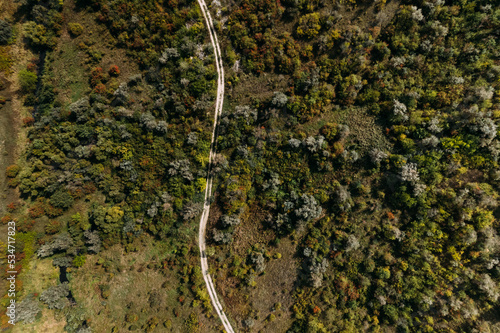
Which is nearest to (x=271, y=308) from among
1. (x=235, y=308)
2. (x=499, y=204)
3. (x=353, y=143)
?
(x=235, y=308)

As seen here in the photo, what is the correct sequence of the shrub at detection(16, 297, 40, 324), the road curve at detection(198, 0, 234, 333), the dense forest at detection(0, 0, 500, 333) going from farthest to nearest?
the road curve at detection(198, 0, 234, 333), the shrub at detection(16, 297, 40, 324), the dense forest at detection(0, 0, 500, 333)

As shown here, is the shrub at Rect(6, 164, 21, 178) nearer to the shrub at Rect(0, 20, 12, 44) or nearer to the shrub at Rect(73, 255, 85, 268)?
the shrub at Rect(73, 255, 85, 268)

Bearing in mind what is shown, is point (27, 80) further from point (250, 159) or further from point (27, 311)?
point (250, 159)

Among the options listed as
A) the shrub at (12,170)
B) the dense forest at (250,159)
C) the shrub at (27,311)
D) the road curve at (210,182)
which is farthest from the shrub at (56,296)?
the road curve at (210,182)

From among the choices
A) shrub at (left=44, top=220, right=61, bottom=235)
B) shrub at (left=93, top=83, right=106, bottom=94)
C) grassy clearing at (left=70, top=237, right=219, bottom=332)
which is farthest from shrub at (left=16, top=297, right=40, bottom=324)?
shrub at (left=93, top=83, right=106, bottom=94)

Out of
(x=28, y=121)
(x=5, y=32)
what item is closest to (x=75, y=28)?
(x=5, y=32)

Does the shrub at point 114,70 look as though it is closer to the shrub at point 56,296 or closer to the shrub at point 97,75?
the shrub at point 97,75

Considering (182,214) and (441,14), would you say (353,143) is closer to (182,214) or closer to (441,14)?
(441,14)
